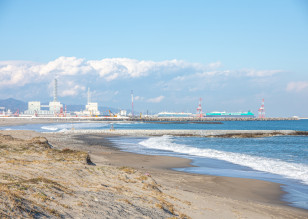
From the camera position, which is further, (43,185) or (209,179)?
(209,179)

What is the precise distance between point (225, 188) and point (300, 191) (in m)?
2.94

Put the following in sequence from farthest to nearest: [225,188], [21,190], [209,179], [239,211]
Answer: [209,179] → [225,188] → [239,211] → [21,190]

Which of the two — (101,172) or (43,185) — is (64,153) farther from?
(43,185)

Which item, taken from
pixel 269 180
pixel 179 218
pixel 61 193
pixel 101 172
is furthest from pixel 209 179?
pixel 61 193

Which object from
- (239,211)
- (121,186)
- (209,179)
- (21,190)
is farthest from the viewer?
(209,179)

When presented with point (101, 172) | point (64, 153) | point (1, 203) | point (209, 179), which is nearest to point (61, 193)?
point (1, 203)

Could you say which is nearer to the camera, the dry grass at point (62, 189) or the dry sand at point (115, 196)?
the dry grass at point (62, 189)

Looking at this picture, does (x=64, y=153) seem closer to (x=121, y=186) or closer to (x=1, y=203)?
(x=121, y=186)

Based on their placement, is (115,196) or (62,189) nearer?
(62,189)

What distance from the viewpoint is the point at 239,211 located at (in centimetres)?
893

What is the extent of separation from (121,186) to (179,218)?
278 cm

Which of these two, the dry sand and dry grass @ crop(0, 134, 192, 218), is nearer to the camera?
dry grass @ crop(0, 134, 192, 218)

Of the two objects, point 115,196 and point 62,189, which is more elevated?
point 62,189

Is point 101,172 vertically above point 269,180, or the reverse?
point 101,172
